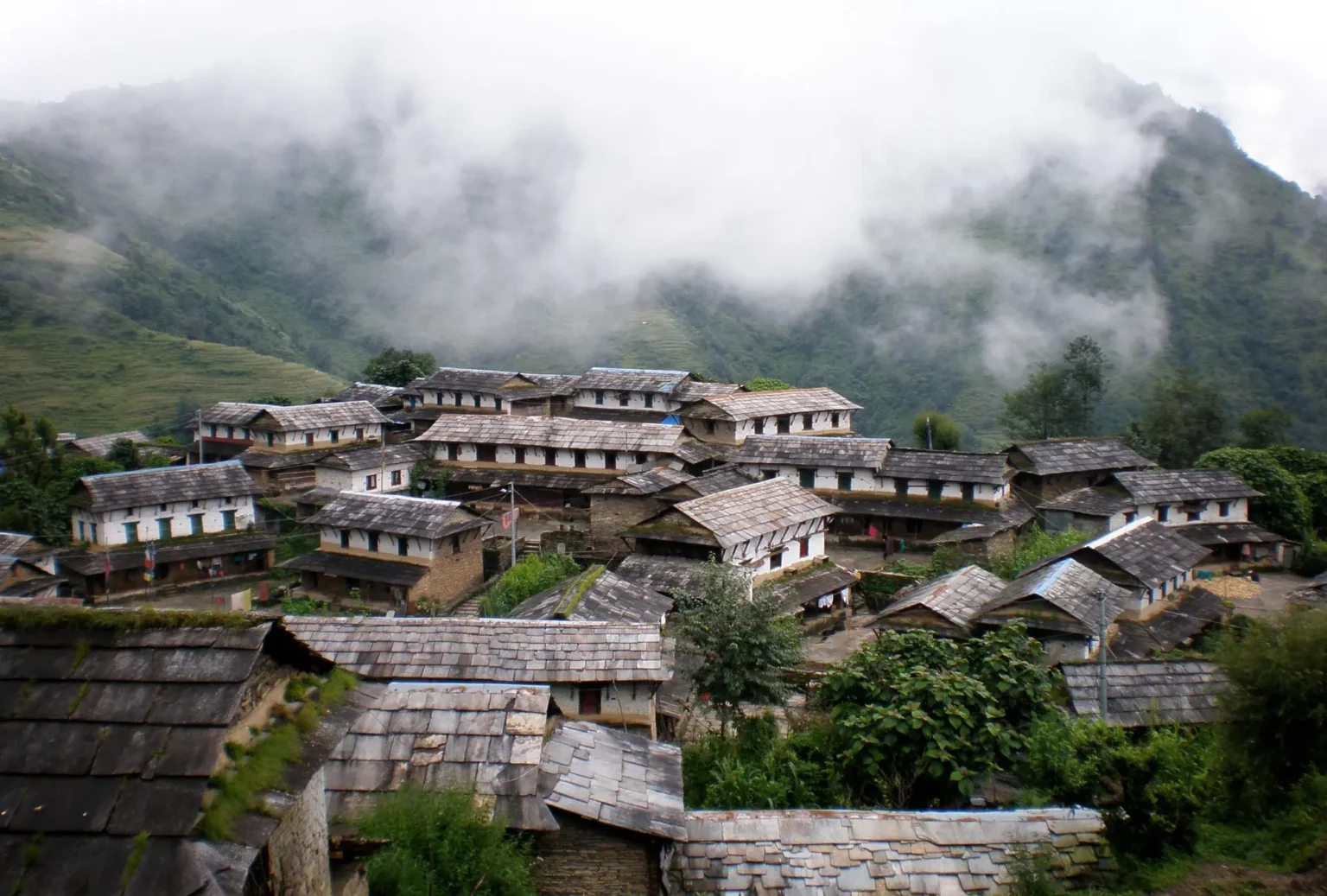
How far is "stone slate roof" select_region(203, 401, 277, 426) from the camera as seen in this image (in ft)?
181

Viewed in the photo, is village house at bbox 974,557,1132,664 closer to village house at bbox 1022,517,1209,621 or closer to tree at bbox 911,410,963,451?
village house at bbox 1022,517,1209,621

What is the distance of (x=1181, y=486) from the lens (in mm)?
43656

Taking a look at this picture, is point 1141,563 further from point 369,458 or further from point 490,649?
point 369,458

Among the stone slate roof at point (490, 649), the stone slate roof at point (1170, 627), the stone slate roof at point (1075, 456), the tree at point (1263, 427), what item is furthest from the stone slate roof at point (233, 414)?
the tree at point (1263, 427)

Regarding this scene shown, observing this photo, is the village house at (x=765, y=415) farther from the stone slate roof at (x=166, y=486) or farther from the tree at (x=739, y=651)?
the tree at (x=739, y=651)

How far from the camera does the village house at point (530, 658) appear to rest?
59.0ft

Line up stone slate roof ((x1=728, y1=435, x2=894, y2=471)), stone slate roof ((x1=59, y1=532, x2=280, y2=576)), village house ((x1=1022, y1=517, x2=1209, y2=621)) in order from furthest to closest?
stone slate roof ((x1=728, y1=435, x2=894, y2=471)), stone slate roof ((x1=59, y1=532, x2=280, y2=576)), village house ((x1=1022, y1=517, x2=1209, y2=621))

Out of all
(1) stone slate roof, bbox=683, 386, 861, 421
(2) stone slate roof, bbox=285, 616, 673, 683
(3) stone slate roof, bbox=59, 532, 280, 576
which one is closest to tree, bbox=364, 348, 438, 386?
(3) stone slate roof, bbox=59, 532, 280, 576

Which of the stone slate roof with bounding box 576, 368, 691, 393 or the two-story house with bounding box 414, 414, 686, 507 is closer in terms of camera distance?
the two-story house with bounding box 414, 414, 686, 507

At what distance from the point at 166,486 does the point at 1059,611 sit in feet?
130

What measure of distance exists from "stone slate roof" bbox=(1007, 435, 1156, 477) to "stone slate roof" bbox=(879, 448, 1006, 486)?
2.86 meters

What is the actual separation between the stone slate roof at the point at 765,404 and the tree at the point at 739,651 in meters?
29.4

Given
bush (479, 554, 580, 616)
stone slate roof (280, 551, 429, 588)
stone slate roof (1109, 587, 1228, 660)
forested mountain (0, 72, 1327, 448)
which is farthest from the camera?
forested mountain (0, 72, 1327, 448)

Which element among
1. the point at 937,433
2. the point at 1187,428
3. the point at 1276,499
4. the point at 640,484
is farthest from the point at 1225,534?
the point at 640,484
